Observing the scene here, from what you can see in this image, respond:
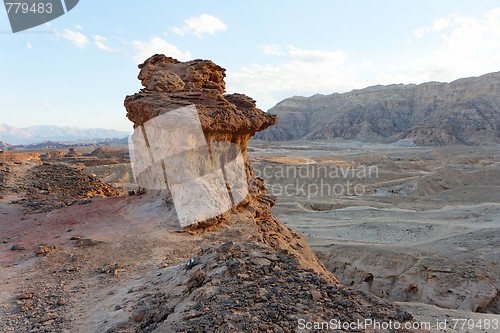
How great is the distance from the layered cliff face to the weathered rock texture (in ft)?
213

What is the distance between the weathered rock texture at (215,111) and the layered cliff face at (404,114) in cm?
6485

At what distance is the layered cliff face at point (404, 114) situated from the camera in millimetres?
67806

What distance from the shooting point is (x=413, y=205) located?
830 inches

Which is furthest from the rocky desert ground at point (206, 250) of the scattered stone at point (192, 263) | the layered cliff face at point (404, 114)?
the layered cliff face at point (404, 114)

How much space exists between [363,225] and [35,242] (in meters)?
12.9

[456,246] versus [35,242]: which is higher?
[35,242]

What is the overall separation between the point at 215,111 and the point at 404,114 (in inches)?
3442

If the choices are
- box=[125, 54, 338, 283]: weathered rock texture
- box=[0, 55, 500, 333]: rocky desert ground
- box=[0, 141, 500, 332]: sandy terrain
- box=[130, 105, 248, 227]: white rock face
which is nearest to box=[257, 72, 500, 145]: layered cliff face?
box=[0, 141, 500, 332]: sandy terrain

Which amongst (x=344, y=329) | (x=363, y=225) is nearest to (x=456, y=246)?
(x=363, y=225)

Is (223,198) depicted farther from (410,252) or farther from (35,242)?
(410,252)

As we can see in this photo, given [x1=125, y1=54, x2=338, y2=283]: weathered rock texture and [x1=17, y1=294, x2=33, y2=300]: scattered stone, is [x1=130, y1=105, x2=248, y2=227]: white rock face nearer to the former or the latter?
[x1=125, y1=54, x2=338, y2=283]: weathered rock texture

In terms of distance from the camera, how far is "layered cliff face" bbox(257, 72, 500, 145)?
67.8m

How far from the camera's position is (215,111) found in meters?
8.24

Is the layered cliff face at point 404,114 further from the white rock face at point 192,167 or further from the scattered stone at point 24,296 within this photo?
the scattered stone at point 24,296
